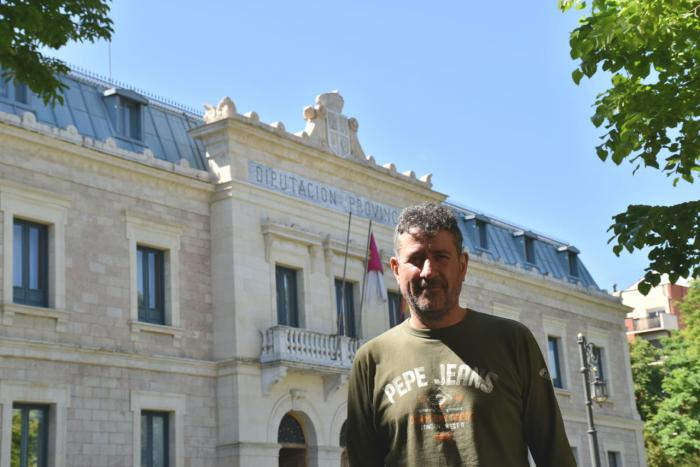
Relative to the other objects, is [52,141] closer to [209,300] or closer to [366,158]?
[209,300]

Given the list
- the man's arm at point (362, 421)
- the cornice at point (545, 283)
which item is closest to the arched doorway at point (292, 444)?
the cornice at point (545, 283)

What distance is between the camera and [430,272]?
391 centimetres

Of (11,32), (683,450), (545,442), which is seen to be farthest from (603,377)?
(545,442)

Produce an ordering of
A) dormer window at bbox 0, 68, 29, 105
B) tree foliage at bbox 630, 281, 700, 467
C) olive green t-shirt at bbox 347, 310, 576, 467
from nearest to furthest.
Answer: olive green t-shirt at bbox 347, 310, 576, 467 < dormer window at bbox 0, 68, 29, 105 < tree foliage at bbox 630, 281, 700, 467

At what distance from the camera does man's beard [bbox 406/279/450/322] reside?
3941mm

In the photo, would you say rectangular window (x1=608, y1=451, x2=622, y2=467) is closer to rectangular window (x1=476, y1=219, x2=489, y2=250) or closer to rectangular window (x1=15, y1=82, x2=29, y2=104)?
rectangular window (x1=476, y1=219, x2=489, y2=250)

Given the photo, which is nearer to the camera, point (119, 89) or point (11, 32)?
point (11, 32)

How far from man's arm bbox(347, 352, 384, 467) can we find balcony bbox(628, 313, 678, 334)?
66069 millimetres

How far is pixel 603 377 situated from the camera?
39.8 metres

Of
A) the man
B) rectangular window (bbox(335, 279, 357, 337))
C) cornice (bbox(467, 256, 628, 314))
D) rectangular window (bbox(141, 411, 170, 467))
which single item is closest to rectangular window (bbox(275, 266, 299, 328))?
rectangular window (bbox(335, 279, 357, 337))

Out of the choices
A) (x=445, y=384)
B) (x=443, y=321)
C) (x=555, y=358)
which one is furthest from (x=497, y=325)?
(x=555, y=358)

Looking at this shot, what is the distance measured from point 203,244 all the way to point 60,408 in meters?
5.57

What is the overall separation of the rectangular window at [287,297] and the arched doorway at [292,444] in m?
2.25

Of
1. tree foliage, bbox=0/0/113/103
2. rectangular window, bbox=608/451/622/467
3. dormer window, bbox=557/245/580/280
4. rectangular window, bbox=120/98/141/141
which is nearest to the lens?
tree foliage, bbox=0/0/113/103
